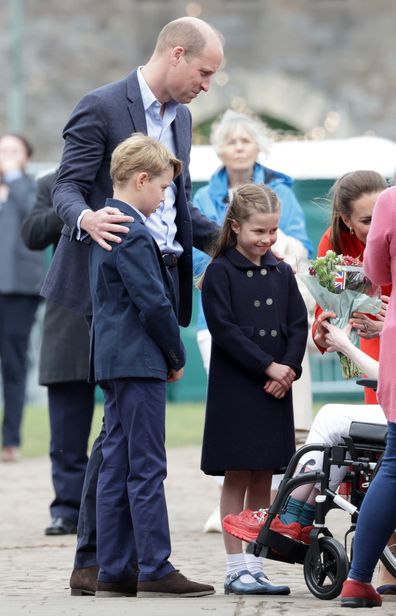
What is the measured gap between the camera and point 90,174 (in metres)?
6.29

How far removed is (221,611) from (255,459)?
958mm

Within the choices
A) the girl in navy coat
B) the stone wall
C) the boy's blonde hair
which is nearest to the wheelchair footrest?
the girl in navy coat

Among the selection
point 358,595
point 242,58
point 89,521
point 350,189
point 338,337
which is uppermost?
point 242,58

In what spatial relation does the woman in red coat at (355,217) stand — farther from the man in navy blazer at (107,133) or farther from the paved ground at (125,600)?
the paved ground at (125,600)

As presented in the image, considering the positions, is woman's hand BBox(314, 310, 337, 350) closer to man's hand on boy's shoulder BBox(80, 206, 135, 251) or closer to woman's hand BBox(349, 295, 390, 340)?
woman's hand BBox(349, 295, 390, 340)

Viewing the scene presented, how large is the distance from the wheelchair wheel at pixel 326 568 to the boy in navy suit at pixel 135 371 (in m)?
0.35

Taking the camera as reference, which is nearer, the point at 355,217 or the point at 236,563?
the point at 236,563

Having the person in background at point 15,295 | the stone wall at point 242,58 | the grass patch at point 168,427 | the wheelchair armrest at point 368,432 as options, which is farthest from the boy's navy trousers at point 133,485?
the stone wall at point 242,58

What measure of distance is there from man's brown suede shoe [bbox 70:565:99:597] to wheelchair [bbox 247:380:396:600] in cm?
59

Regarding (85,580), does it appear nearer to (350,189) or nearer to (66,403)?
(350,189)

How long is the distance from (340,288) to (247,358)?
1.36ft

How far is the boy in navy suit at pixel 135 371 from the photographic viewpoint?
5.89 metres

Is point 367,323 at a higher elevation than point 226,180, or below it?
below

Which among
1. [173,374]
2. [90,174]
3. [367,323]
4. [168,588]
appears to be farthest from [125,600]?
[90,174]
